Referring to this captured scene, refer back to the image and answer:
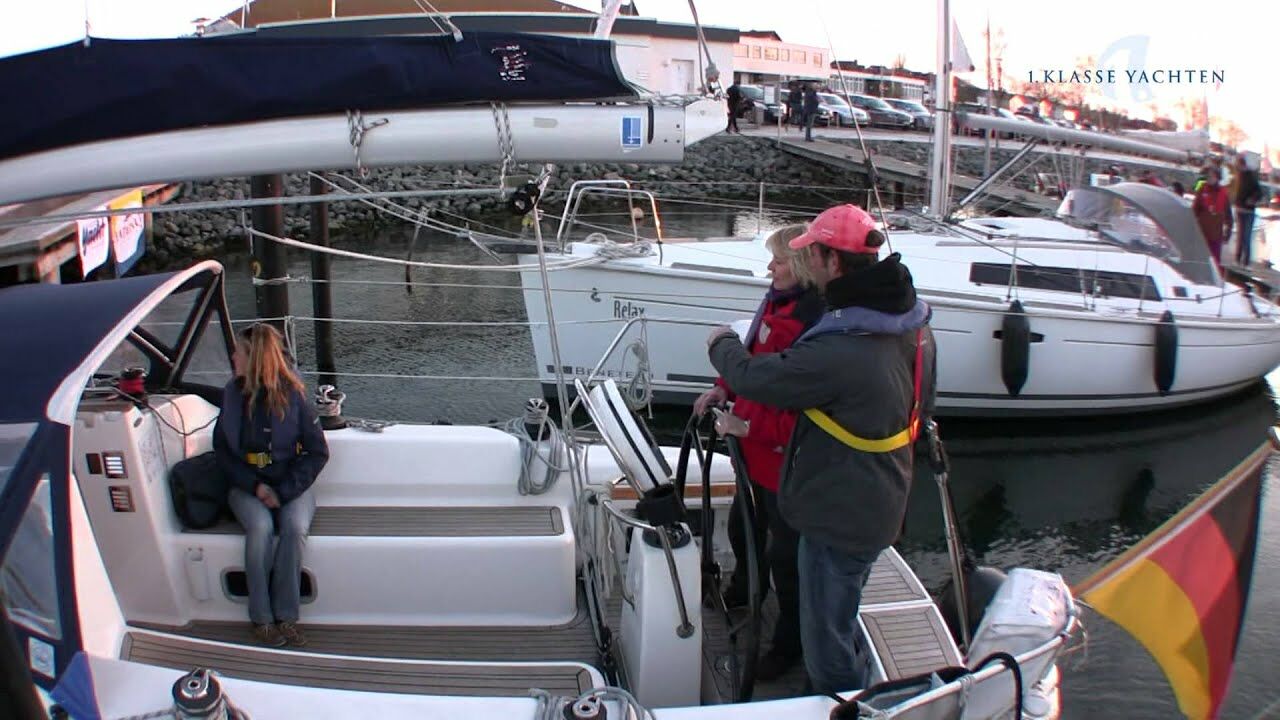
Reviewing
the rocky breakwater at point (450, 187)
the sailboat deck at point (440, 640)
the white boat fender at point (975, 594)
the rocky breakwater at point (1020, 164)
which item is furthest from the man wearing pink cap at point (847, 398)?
the rocky breakwater at point (1020, 164)

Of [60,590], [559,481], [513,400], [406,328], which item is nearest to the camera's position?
[60,590]

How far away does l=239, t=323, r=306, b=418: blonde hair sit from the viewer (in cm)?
341

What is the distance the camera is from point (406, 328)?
11.5m

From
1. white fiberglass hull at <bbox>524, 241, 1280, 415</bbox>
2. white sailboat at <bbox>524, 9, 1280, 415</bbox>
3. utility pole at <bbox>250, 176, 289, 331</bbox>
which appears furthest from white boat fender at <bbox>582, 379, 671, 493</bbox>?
utility pole at <bbox>250, 176, 289, 331</bbox>

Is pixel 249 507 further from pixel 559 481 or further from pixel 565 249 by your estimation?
pixel 565 249

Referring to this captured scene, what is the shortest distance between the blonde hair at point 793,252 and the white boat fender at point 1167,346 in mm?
6687

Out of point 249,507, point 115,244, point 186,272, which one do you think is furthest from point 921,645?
point 115,244

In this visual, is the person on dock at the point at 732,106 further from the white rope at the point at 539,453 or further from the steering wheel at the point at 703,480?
the white rope at the point at 539,453

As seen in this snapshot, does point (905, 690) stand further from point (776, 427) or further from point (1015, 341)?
point (1015, 341)

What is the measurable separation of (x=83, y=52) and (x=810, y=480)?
2.45 meters

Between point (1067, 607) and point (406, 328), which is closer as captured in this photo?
point (1067, 607)

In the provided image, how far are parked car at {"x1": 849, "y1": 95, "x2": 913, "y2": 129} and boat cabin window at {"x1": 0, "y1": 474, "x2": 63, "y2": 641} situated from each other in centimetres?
2901

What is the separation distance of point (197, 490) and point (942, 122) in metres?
8.49

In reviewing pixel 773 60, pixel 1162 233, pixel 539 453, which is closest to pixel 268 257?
pixel 539 453
